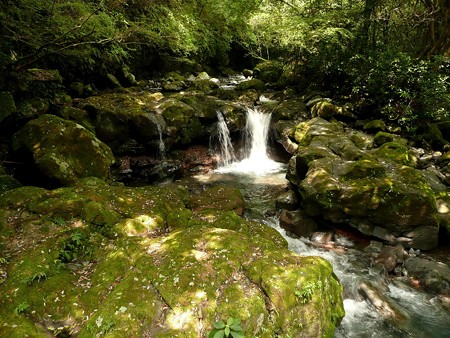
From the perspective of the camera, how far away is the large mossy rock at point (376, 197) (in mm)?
6930

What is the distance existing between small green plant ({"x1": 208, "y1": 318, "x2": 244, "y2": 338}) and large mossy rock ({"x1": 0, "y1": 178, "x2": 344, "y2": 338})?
106 mm

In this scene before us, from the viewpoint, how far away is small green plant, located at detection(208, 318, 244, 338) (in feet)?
9.92

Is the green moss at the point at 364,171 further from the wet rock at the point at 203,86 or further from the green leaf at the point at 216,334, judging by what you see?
the wet rock at the point at 203,86

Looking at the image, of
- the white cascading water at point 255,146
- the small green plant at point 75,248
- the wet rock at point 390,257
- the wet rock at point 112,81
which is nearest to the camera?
the small green plant at point 75,248

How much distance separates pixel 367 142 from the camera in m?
10.5

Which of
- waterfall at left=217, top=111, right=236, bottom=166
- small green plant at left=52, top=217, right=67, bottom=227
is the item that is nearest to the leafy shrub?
waterfall at left=217, top=111, right=236, bottom=166

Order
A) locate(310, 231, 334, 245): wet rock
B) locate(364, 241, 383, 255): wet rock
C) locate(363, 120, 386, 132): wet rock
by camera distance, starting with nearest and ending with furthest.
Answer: locate(364, 241, 383, 255): wet rock, locate(310, 231, 334, 245): wet rock, locate(363, 120, 386, 132): wet rock

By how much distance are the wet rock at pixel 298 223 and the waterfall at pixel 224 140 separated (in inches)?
229

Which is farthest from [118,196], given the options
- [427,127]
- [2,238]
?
[427,127]

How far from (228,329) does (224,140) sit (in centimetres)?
1096

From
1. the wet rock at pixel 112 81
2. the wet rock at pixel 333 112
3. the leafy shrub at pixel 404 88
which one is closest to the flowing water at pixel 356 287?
the wet rock at pixel 333 112

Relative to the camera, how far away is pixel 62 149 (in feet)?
24.1

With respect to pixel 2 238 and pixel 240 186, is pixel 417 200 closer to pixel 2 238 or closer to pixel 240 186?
pixel 240 186

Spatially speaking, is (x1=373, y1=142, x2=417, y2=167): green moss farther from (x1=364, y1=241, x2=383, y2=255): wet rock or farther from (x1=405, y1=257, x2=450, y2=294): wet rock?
(x1=405, y1=257, x2=450, y2=294): wet rock
